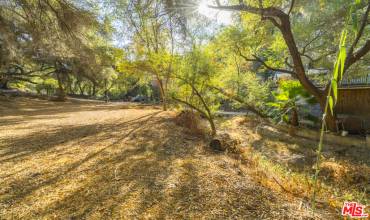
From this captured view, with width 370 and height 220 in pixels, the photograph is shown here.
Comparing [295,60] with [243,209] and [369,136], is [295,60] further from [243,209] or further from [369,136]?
[243,209]

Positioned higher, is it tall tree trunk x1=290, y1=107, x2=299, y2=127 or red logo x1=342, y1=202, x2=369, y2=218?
red logo x1=342, y1=202, x2=369, y2=218

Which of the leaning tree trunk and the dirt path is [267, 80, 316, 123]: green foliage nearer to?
the leaning tree trunk

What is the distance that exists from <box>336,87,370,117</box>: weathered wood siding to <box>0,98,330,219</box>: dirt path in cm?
812

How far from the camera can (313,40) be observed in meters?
8.70

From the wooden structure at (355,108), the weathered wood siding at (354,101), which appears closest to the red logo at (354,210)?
the wooden structure at (355,108)

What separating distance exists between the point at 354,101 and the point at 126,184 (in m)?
10.4

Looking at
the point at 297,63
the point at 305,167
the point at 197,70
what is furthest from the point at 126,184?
the point at 297,63

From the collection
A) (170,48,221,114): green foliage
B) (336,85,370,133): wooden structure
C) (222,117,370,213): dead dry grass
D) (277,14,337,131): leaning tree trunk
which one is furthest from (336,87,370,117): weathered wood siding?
(170,48,221,114): green foliage

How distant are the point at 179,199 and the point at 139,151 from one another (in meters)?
1.89

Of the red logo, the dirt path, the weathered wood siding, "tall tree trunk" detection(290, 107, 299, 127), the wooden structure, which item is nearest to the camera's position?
the red logo

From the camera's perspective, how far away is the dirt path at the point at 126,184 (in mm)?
2072

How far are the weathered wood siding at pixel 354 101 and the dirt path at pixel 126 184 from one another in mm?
8123

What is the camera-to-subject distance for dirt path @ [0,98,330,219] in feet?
6.80

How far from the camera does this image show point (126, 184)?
2611 mm
